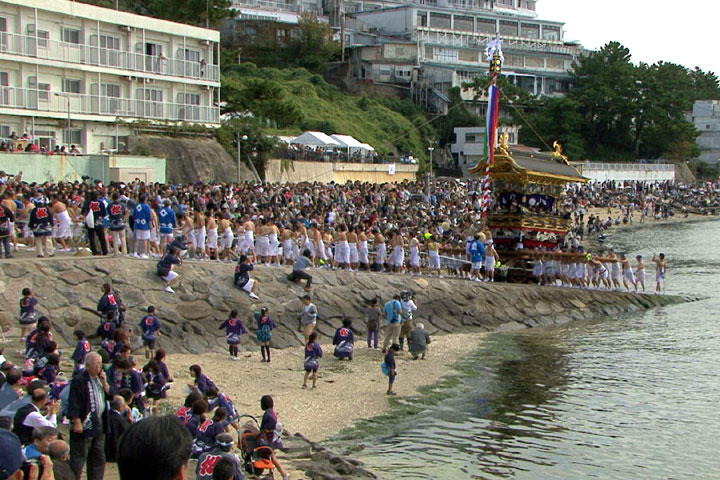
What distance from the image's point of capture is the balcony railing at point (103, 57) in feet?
116

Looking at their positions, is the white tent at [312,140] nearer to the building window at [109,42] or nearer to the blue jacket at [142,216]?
the building window at [109,42]

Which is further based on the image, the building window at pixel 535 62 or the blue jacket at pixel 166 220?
the building window at pixel 535 62

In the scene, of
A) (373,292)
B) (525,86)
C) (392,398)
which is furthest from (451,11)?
(392,398)

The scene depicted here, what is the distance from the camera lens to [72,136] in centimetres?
3781

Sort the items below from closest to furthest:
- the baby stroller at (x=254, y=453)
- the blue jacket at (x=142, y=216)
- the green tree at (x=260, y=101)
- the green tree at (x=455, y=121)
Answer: the baby stroller at (x=254, y=453) < the blue jacket at (x=142, y=216) < the green tree at (x=260, y=101) < the green tree at (x=455, y=121)

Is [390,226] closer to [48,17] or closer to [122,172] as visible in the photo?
[122,172]

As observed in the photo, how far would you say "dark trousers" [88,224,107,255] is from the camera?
22164 mm

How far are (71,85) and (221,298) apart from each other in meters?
20.2

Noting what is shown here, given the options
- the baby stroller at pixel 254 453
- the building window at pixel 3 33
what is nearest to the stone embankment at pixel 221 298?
the baby stroller at pixel 254 453

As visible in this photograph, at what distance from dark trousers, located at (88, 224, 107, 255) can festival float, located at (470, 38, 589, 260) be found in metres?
14.7

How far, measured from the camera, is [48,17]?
36.8 metres

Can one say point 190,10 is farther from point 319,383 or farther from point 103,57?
point 319,383

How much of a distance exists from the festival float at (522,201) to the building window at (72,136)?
18742 millimetres

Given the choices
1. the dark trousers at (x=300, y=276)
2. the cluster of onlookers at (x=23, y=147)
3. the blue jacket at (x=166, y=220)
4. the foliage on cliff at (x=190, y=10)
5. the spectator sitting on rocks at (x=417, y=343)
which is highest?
the foliage on cliff at (x=190, y=10)
